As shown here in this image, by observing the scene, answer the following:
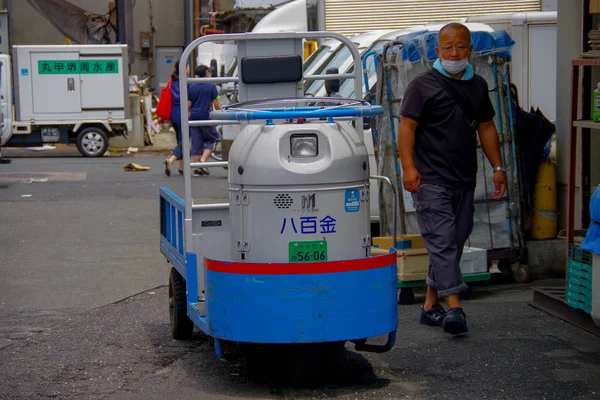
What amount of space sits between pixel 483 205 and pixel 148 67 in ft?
81.2

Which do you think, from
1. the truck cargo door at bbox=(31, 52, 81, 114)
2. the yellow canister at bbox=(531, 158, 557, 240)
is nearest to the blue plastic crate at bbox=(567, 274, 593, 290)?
the yellow canister at bbox=(531, 158, 557, 240)

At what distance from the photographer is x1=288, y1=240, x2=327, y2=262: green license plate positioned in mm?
5168

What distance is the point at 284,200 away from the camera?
5.12 metres

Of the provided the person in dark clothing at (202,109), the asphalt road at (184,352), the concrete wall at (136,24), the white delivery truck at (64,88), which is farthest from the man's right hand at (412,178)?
the concrete wall at (136,24)

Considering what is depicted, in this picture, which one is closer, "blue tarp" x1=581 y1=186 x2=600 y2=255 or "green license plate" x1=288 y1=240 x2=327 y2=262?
"green license plate" x1=288 y1=240 x2=327 y2=262

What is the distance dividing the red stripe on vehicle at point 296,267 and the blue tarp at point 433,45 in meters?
3.03

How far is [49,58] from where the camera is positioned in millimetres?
20984

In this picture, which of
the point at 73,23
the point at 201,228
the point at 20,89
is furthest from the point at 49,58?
the point at 201,228

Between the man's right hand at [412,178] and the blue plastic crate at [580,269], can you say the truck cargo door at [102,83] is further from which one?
the blue plastic crate at [580,269]

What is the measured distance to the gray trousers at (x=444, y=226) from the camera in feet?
20.7

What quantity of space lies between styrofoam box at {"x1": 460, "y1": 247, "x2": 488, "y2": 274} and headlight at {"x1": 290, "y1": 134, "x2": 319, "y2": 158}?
2.82 meters

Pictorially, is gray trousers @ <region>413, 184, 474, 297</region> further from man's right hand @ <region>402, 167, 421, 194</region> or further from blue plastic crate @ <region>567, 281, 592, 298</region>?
blue plastic crate @ <region>567, 281, 592, 298</region>

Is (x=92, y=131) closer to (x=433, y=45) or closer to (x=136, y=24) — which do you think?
(x=136, y=24)

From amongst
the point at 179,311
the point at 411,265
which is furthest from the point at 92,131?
the point at 179,311
